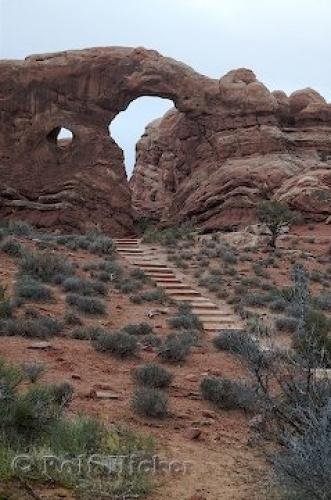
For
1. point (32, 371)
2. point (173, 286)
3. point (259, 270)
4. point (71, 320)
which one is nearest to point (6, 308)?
point (71, 320)

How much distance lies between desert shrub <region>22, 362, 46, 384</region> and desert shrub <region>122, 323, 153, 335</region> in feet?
11.9

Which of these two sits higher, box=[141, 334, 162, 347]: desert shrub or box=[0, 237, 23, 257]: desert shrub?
box=[0, 237, 23, 257]: desert shrub

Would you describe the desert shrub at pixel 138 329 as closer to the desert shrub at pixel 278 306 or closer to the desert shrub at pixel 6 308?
the desert shrub at pixel 6 308

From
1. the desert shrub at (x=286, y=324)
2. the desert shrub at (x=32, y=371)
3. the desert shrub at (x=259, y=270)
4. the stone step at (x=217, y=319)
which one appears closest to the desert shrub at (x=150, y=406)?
the desert shrub at (x=32, y=371)

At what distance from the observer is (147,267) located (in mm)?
20016

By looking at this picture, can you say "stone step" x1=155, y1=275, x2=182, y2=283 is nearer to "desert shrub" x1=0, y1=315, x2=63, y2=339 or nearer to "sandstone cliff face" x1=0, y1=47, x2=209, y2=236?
"desert shrub" x1=0, y1=315, x2=63, y2=339

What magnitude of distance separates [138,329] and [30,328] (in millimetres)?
2307

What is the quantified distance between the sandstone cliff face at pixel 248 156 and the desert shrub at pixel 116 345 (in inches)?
747

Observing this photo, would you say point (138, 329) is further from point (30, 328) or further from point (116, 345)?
point (30, 328)

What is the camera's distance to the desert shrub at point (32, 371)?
7.32m

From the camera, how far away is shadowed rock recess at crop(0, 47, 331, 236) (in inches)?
1090

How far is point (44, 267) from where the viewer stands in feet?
49.8

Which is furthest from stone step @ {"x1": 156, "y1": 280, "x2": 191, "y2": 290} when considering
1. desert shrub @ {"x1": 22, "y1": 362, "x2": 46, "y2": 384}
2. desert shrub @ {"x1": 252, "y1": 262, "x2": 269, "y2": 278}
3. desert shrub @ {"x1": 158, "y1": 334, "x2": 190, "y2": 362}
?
desert shrub @ {"x1": 22, "y1": 362, "x2": 46, "y2": 384}

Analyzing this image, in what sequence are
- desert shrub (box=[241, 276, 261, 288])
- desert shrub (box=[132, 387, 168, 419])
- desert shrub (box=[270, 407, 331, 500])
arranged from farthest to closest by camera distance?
desert shrub (box=[241, 276, 261, 288])
desert shrub (box=[132, 387, 168, 419])
desert shrub (box=[270, 407, 331, 500])
